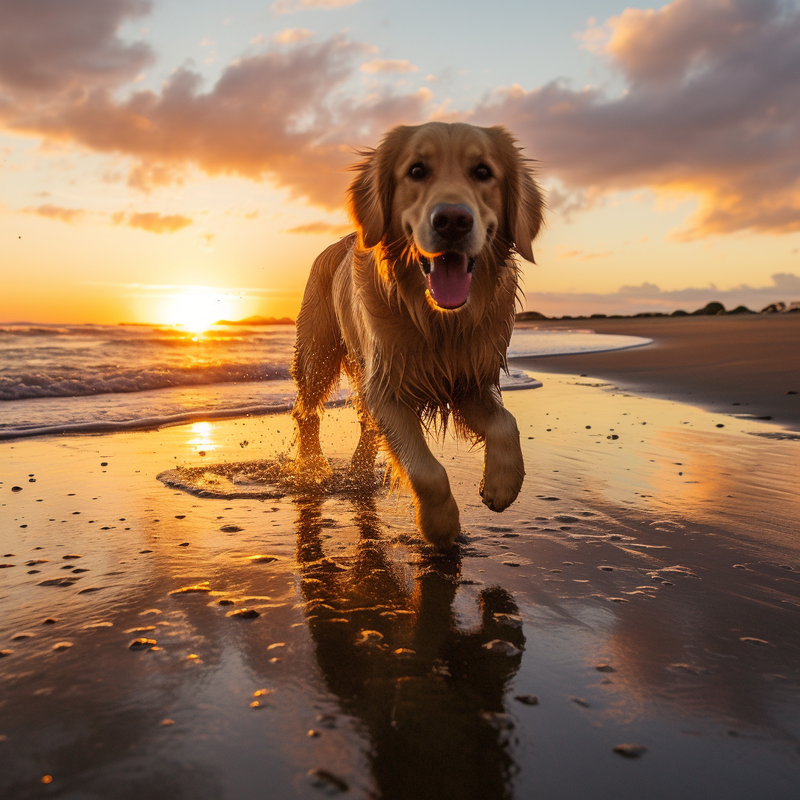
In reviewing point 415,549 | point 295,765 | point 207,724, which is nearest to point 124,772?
point 207,724

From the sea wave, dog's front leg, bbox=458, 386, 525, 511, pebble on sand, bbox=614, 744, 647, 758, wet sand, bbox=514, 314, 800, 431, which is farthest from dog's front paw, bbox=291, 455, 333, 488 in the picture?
the sea wave

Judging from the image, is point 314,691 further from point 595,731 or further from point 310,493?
point 310,493

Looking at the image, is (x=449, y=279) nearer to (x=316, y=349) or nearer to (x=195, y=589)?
(x=195, y=589)

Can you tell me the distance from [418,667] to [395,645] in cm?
15

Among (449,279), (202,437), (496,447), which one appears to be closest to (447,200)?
(449,279)

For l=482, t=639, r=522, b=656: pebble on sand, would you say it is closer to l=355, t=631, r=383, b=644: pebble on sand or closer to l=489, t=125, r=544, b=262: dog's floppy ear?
l=355, t=631, r=383, b=644: pebble on sand

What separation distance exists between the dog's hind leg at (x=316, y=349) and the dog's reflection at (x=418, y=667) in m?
2.42

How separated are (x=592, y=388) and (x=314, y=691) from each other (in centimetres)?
843

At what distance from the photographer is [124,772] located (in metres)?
1.33

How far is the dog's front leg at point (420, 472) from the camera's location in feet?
8.79

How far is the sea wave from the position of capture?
794cm

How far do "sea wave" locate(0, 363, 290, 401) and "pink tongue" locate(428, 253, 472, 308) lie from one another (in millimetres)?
6540

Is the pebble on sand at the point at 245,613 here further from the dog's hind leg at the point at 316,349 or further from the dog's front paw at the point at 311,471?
the dog's hind leg at the point at 316,349

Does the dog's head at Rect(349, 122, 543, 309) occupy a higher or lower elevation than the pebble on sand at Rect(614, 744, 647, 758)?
higher
